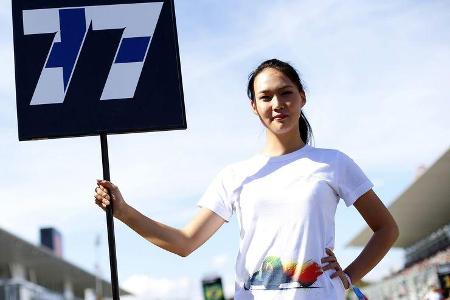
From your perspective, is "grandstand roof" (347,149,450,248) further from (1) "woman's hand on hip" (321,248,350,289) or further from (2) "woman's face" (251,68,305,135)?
(1) "woman's hand on hip" (321,248,350,289)

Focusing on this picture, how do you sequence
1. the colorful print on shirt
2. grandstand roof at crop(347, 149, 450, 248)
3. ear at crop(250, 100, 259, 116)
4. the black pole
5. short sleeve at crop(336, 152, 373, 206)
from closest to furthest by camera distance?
the colorful print on shirt → short sleeve at crop(336, 152, 373, 206) → ear at crop(250, 100, 259, 116) → the black pole → grandstand roof at crop(347, 149, 450, 248)

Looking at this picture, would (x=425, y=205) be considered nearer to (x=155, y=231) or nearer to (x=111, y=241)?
(x=111, y=241)

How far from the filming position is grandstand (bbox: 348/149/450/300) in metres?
33.3

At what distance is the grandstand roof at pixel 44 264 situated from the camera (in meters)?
37.6

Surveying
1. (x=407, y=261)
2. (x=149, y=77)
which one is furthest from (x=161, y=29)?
(x=407, y=261)

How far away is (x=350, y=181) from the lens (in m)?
2.65

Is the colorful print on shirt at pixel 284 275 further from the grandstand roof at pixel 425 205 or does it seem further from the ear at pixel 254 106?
the grandstand roof at pixel 425 205

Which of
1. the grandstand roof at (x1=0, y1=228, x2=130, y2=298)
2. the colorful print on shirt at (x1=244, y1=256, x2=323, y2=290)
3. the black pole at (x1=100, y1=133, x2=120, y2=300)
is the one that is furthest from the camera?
the grandstand roof at (x1=0, y1=228, x2=130, y2=298)

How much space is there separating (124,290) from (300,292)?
235 feet

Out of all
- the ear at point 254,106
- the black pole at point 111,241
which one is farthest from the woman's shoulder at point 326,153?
the black pole at point 111,241

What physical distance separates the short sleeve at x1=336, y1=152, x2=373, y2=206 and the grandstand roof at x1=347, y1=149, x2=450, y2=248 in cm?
2776

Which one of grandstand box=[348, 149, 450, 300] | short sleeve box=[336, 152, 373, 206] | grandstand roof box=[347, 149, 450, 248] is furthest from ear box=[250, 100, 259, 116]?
grandstand roof box=[347, 149, 450, 248]

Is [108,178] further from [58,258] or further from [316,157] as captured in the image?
[58,258]

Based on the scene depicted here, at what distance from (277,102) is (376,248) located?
0.61 metres
